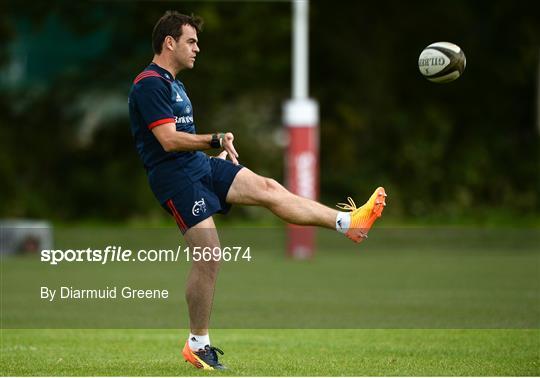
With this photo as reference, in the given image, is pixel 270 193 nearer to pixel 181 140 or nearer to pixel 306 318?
pixel 181 140

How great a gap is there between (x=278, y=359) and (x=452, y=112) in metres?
18.8

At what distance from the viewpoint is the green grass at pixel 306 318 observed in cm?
703

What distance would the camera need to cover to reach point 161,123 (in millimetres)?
6520

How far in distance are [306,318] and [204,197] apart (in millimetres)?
3591

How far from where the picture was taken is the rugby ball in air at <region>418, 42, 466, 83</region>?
746 centimetres

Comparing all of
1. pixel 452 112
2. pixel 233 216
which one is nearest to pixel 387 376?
pixel 233 216

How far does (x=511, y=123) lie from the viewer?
25.7 metres

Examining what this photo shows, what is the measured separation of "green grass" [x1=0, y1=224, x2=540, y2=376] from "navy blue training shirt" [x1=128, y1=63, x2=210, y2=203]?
3.71 feet

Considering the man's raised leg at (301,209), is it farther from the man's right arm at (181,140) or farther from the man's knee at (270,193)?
the man's right arm at (181,140)

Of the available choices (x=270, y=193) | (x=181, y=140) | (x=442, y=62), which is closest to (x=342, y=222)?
(x=270, y=193)

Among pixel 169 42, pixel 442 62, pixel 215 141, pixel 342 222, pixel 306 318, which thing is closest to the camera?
pixel 215 141

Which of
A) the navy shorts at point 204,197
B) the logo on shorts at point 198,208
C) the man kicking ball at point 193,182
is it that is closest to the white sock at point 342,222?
the man kicking ball at point 193,182

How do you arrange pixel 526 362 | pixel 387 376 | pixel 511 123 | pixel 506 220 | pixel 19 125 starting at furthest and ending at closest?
pixel 511 123
pixel 19 125
pixel 506 220
pixel 526 362
pixel 387 376

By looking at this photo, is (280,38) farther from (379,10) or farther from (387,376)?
(387,376)
